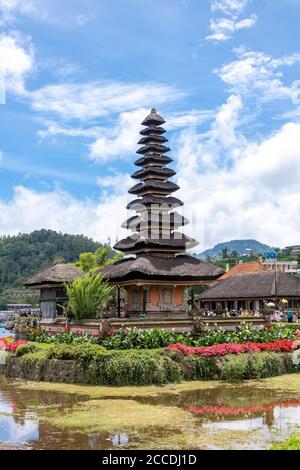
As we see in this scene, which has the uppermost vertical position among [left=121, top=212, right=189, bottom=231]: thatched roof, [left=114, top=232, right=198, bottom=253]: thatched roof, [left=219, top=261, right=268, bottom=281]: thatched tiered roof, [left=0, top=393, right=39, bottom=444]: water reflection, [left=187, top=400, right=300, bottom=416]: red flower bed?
[left=219, top=261, right=268, bottom=281]: thatched tiered roof

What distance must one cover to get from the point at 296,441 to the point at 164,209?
83.9 ft

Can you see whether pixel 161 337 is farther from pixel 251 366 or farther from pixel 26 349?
pixel 26 349

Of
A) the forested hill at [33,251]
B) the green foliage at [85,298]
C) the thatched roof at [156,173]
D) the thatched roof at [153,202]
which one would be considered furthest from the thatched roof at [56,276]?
the forested hill at [33,251]

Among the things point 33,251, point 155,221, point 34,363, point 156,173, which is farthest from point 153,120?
point 33,251

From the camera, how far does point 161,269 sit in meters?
29.4

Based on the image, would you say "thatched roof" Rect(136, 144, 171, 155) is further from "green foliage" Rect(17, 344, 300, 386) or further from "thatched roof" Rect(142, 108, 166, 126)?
"green foliage" Rect(17, 344, 300, 386)

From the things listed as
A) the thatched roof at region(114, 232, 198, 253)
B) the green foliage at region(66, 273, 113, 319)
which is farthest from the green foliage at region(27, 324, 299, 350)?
the thatched roof at region(114, 232, 198, 253)

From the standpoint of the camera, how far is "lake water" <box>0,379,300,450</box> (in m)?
11.3

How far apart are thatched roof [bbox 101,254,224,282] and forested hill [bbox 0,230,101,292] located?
375 ft

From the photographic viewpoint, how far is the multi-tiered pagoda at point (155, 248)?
2988 centimetres

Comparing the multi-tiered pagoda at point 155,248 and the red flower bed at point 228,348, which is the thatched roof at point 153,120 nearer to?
the multi-tiered pagoda at point 155,248

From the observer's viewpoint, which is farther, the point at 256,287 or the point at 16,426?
the point at 256,287

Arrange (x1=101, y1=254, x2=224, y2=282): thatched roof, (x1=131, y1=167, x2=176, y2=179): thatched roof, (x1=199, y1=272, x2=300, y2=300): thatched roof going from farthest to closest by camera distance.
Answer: (x1=199, y1=272, x2=300, y2=300): thatched roof, (x1=131, y1=167, x2=176, y2=179): thatched roof, (x1=101, y1=254, x2=224, y2=282): thatched roof

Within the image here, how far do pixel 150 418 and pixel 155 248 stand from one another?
18.5 metres
